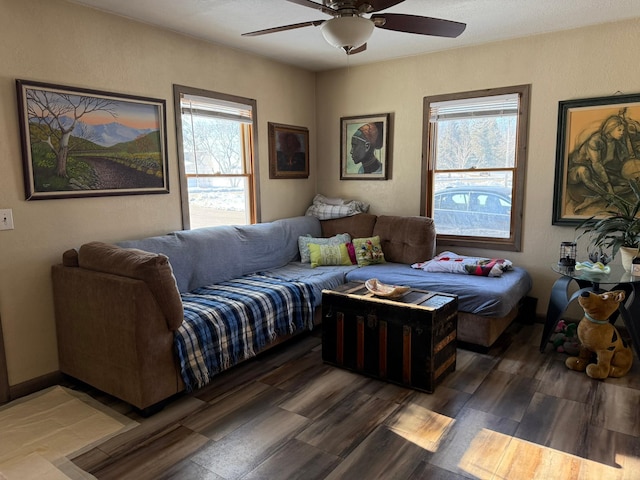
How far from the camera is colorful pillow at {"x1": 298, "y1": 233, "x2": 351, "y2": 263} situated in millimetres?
4332

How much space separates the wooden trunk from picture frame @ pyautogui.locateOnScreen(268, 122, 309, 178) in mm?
1978

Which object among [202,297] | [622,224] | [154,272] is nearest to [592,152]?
[622,224]

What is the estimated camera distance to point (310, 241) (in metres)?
4.39

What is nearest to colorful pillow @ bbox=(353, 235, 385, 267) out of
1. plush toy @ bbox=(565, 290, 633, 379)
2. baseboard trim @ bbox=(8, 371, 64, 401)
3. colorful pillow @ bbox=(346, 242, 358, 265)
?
colorful pillow @ bbox=(346, 242, 358, 265)

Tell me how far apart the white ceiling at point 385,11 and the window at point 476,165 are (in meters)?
0.54

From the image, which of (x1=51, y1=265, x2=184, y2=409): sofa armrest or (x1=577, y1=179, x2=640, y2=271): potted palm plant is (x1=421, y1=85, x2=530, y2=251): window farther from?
(x1=51, y1=265, x2=184, y2=409): sofa armrest

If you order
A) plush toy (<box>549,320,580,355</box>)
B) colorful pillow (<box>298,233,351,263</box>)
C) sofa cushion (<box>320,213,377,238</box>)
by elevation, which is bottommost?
plush toy (<box>549,320,580,355</box>)

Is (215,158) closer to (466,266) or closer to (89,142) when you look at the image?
(89,142)

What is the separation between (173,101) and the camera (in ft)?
11.8

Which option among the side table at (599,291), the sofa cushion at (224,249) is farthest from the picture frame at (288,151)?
the side table at (599,291)

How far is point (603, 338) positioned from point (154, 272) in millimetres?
2775

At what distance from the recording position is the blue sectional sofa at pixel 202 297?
248 centimetres

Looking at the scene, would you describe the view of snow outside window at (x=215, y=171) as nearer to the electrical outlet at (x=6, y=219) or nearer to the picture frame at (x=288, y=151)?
the picture frame at (x=288, y=151)

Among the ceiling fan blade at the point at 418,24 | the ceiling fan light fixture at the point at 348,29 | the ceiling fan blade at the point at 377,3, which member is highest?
the ceiling fan blade at the point at 377,3
